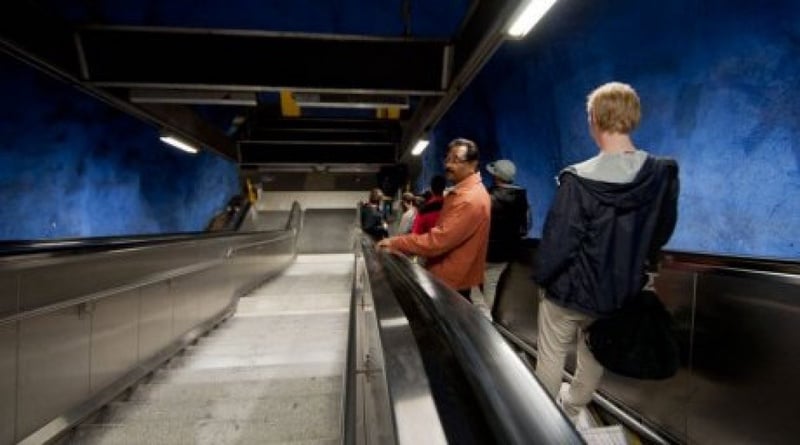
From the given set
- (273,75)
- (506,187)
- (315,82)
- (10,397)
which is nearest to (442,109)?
(315,82)

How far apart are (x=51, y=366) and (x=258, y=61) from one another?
471cm

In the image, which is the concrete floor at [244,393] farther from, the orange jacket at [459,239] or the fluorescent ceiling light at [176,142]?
the fluorescent ceiling light at [176,142]

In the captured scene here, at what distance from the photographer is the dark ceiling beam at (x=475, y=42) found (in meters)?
3.86

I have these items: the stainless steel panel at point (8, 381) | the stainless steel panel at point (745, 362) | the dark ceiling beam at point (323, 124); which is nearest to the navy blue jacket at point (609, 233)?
the stainless steel panel at point (745, 362)

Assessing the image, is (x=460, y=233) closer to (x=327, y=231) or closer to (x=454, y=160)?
(x=454, y=160)

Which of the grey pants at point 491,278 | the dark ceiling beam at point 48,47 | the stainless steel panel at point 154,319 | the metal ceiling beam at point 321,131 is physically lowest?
the stainless steel panel at point 154,319

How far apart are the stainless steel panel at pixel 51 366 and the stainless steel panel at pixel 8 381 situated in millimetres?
30

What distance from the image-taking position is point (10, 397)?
1.72 metres

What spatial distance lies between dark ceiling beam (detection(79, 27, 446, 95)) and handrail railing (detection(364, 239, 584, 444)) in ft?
17.6

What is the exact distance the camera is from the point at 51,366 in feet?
6.47

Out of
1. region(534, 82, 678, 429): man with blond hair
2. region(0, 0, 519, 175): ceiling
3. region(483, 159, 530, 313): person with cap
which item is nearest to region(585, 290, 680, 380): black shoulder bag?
region(534, 82, 678, 429): man with blond hair

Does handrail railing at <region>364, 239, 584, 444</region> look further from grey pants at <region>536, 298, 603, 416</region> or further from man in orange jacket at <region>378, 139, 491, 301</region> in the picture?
man in orange jacket at <region>378, 139, 491, 301</region>

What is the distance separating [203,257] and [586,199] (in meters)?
3.55

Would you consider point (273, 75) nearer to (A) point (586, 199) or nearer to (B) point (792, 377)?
(A) point (586, 199)
